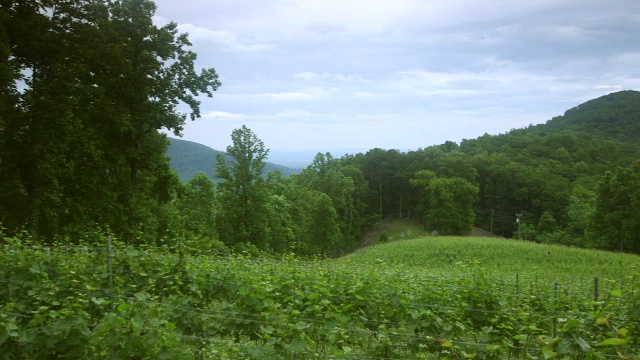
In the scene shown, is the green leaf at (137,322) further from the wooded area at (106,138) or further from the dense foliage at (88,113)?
the dense foliage at (88,113)

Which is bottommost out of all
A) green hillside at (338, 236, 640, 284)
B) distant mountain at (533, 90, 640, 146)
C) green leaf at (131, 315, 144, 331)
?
green hillside at (338, 236, 640, 284)

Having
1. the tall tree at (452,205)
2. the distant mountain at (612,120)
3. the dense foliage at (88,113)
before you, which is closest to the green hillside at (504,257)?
the dense foliage at (88,113)

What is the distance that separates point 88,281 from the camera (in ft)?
23.4

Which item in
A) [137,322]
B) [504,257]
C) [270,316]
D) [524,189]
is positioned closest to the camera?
[137,322]

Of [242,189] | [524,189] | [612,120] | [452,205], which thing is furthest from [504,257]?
[612,120]

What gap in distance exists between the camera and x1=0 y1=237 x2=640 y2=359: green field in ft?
14.1

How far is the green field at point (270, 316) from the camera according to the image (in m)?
4.29

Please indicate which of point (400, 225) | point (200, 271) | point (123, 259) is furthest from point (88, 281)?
point (400, 225)

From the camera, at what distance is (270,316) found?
5.21 meters

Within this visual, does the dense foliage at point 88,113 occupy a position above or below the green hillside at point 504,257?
above

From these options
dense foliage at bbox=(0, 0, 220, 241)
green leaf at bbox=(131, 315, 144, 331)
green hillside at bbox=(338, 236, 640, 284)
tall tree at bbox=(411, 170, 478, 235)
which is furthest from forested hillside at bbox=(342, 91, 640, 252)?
green leaf at bbox=(131, 315, 144, 331)

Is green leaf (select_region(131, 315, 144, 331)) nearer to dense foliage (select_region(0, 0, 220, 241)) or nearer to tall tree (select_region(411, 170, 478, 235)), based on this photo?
dense foliage (select_region(0, 0, 220, 241))

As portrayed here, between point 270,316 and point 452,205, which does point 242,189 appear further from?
point 452,205

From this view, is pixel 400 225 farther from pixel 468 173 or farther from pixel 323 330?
pixel 323 330
